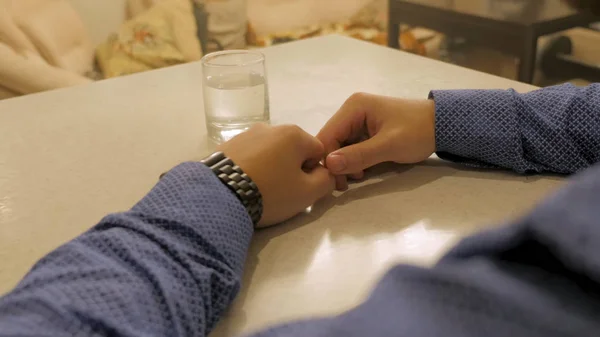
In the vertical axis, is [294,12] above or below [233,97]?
below

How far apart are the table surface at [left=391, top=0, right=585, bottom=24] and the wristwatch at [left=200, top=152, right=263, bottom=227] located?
1605 millimetres

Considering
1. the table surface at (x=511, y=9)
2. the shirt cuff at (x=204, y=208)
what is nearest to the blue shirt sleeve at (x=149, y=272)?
the shirt cuff at (x=204, y=208)

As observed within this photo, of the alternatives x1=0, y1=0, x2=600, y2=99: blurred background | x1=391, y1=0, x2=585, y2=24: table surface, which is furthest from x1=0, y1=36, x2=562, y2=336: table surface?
x1=391, y1=0, x2=585, y2=24: table surface

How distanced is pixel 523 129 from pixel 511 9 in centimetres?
158

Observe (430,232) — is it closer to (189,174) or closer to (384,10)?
(189,174)

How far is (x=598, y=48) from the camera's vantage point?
2.54 meters

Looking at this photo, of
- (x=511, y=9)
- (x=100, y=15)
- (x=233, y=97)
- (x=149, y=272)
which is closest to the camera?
(x=149, y=272)

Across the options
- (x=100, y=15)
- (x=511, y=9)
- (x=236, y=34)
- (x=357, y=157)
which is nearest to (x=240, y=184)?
(x=357, y=157)

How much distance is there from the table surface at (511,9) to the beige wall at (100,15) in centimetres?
122

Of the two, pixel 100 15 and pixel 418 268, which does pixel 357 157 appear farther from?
pixel 100 15

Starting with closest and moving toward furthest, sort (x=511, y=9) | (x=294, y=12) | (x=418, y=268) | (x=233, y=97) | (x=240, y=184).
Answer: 1. (x=418, y=268)
2. (x=240, y=184)
3. (x=233, y=97)
4. (x=511, y=9)
5. (x=294, y=12)

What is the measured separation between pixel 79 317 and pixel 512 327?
0.26 meters

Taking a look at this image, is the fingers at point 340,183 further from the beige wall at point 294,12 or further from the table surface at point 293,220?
the beige wall at point 294,12

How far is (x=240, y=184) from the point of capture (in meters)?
0.56
